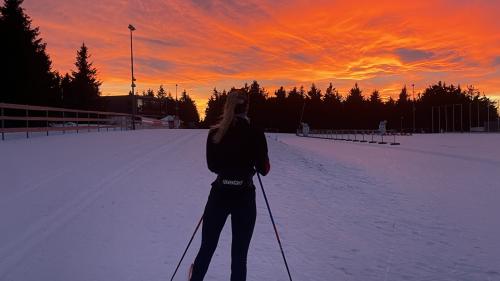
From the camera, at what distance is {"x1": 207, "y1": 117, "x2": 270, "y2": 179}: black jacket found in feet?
13.0

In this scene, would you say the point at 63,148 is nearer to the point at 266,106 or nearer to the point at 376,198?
the point at 376,198

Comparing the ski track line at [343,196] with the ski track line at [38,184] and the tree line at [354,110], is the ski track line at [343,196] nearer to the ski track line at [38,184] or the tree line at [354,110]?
the ski track line at [38,184]

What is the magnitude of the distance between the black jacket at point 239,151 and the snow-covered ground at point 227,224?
1.80 m

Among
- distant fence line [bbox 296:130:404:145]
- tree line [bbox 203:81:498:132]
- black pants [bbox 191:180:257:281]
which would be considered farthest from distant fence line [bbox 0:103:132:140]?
tree line [bbox 203:81:498:132]

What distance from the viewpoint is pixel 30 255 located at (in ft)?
18.5

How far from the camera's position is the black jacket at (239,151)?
396 centimetres

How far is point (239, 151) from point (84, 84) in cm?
6805

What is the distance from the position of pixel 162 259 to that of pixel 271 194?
4.41 metres

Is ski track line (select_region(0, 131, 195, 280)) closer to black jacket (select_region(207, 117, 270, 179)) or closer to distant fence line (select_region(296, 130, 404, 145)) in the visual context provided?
black jacket (select_region(207, 117, 270, 179))

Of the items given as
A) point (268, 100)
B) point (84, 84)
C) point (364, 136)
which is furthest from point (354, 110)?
point (84, 84)

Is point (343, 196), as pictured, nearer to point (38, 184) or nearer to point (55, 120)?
point (38, 184)

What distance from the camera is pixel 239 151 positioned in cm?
397

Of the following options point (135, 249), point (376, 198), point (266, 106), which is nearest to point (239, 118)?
point (135, 249)

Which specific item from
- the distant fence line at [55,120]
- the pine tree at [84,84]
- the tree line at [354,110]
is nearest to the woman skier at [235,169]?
the distant fence line at [55,120]
